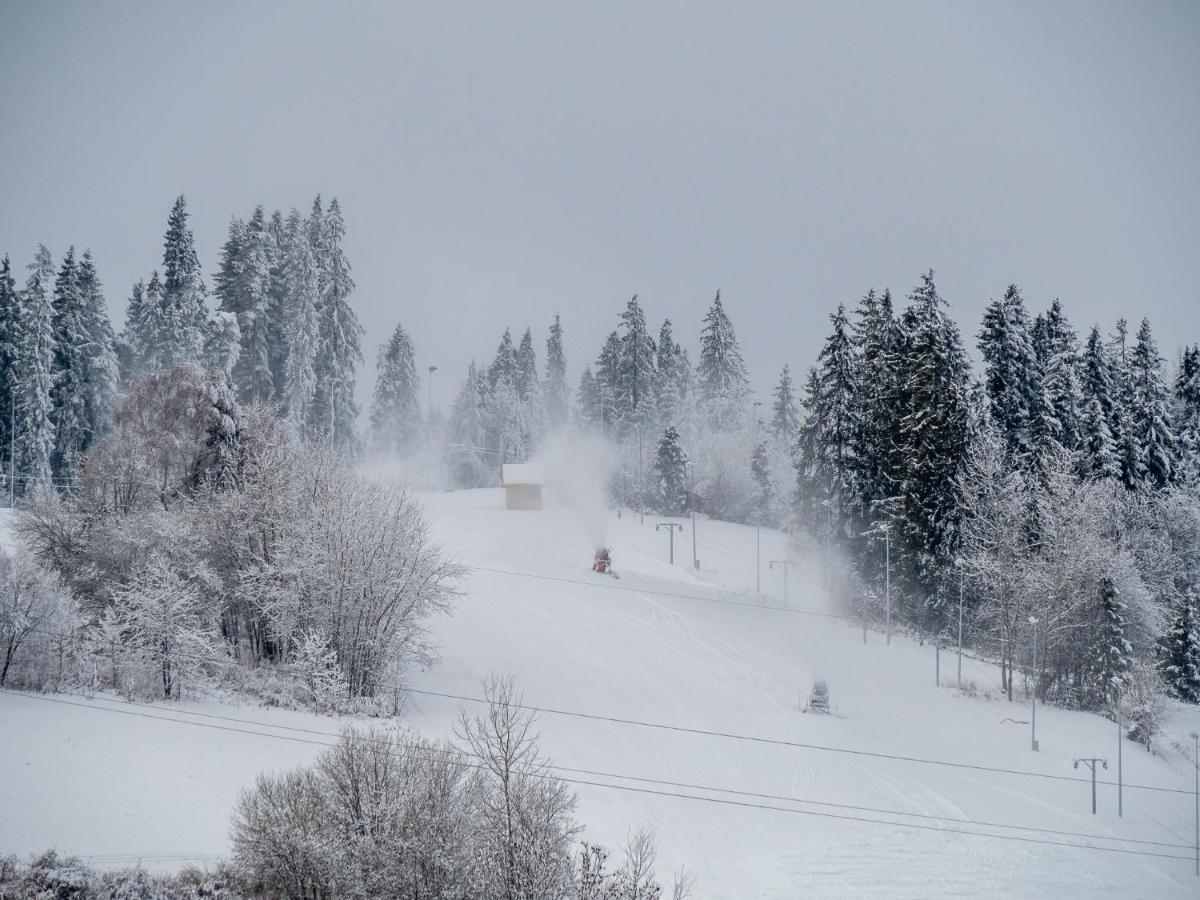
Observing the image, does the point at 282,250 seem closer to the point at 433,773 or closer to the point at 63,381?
the point at 63,381

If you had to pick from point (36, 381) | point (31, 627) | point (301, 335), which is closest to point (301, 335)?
point (301, 335)

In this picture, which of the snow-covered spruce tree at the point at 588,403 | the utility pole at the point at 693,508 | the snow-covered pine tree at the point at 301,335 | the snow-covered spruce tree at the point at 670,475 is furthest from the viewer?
the snow-covered spruce tree at the point at 588,403

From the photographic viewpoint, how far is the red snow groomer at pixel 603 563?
53844 mm

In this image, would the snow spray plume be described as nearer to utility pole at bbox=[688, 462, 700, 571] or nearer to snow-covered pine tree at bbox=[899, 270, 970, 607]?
utility pole at bbox=[688, 462, 700, 571]

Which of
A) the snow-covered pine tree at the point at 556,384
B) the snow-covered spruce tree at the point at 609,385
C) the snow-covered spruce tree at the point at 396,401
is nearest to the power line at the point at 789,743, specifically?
the snow-covered spruce tree at the point at 396,401

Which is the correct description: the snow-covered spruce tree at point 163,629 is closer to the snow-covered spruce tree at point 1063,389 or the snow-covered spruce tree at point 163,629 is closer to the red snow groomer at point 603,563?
the red snow groomer at point 603,563

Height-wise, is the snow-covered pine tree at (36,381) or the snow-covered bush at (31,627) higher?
the snow-covered pine tree at (36,381)

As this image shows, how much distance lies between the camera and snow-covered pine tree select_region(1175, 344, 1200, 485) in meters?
55.3

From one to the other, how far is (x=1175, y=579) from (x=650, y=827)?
41.1 metres

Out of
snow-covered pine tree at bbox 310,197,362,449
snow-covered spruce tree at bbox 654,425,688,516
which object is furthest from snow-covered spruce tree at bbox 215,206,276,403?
snow-covered spruce tree at bbox 654,425,688,516

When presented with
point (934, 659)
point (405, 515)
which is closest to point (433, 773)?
point (405, 515)

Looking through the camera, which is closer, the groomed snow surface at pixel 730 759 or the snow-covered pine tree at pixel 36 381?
the groomed snow surface at pixel 730 759

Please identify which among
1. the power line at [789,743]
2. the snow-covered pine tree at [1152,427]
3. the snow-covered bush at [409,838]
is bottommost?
the power line at [789,743]

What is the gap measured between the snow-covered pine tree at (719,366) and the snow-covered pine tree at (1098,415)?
1716 inches
